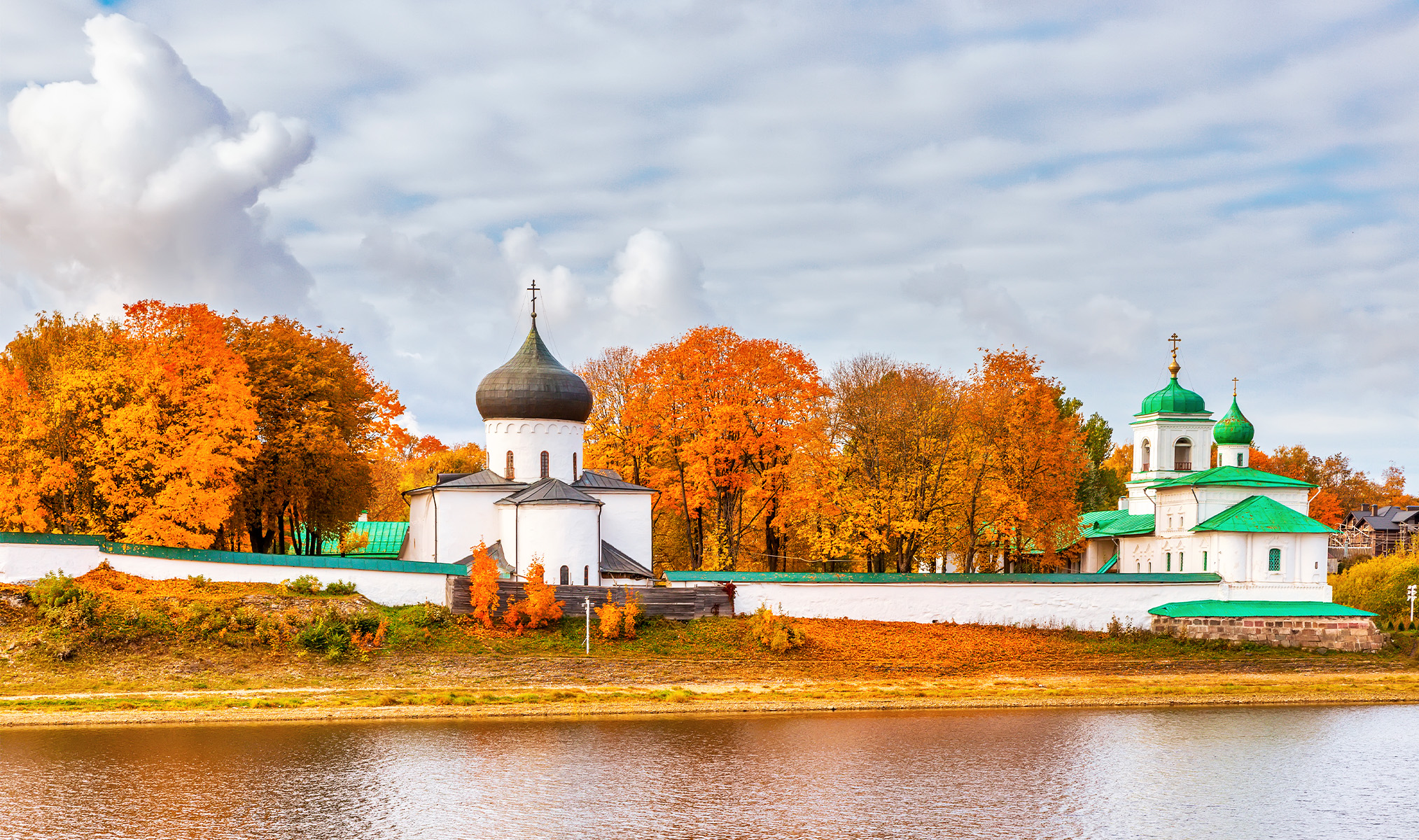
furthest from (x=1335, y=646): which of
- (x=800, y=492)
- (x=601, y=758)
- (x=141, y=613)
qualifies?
(x=141, y=613)

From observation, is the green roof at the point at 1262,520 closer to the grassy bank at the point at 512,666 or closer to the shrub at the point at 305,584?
the grassy bank at the point at 512,666

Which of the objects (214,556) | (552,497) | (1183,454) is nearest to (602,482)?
(552,497)

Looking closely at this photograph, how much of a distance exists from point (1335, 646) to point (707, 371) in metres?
21.2

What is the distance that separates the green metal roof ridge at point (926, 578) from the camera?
34.9 m

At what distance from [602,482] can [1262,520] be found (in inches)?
815

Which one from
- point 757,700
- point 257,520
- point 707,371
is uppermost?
point 707,371

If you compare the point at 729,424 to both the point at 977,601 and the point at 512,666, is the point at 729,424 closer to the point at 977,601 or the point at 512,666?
the point at 977,601

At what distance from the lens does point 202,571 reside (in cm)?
3303

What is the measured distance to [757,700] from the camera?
28766 millimetres

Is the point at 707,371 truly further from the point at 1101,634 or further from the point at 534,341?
the point at 1101,634

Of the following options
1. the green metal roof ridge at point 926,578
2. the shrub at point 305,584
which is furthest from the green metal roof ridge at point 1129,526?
the shrub at point 305,584

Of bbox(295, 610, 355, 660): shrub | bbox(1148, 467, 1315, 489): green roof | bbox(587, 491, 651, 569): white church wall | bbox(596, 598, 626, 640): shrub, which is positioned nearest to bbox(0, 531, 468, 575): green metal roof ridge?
bbox(295, 610, 355, 660): shrub

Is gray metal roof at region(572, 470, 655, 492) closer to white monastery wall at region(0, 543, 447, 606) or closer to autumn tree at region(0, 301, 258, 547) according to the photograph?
white monastery wall at region(0, 543, 447, 606)

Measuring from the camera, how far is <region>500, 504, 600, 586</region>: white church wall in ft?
115
